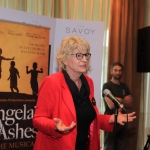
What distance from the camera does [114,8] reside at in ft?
12.2

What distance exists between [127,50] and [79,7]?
0.97m

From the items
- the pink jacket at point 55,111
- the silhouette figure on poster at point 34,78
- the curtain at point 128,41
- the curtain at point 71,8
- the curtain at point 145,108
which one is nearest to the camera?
the pink jacket at point 55,111

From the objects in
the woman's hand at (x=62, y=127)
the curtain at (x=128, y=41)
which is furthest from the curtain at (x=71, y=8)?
the woman's hand at (x=62, y=127)

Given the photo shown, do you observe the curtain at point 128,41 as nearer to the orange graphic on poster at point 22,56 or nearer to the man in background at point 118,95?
the man in background at point 118,95

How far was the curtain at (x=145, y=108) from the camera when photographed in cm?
402

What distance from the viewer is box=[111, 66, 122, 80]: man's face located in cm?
349

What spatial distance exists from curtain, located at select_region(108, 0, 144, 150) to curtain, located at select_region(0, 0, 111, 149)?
0.10m

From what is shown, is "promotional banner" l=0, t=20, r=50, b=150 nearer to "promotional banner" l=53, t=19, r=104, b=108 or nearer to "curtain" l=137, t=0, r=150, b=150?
"promotional banner" l=53, t=19, r=104, b=108

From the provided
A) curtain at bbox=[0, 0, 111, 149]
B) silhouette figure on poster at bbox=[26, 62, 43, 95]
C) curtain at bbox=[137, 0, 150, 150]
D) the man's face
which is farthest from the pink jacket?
curtain at bbox=[137, 0, 150, 150]

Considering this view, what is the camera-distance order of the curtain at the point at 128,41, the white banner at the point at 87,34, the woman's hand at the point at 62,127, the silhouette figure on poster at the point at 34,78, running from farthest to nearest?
the curtain at the point at 128,41
the white banner at the point at 87,34
the silhouette figure on poster at the point at 34,78
the woman's hand at the point at 62,127

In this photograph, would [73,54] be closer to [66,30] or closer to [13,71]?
[13,71]

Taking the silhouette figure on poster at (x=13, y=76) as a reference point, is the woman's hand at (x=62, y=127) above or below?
below

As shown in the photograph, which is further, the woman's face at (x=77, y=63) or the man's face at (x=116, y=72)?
the man's face at (x=116, y=72)

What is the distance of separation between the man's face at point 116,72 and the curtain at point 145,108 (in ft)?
2.23
